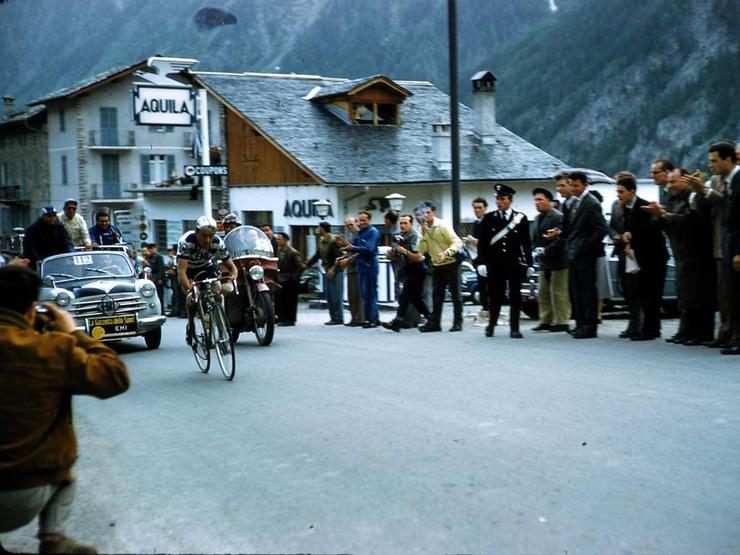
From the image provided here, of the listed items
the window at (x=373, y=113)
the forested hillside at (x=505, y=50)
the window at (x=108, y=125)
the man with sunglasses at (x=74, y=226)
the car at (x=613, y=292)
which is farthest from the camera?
the forested hillside at (x=505, y=50)

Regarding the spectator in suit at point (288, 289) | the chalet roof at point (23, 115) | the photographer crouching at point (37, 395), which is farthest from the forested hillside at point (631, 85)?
the photographer crouching at point (37, 395)

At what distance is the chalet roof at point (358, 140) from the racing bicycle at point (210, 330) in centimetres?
2401

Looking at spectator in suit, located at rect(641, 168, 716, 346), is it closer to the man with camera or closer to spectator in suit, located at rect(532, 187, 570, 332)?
spectator in suit, located at rect(532, 187, 570, 332)

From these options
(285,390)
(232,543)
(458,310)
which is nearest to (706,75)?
(458,310)

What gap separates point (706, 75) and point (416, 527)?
2840 inches

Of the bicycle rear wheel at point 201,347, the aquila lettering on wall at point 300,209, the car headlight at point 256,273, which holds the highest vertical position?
the aquila lettering on wall at point 300,209

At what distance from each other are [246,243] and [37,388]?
11484 millimetres

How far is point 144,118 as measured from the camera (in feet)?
96.7

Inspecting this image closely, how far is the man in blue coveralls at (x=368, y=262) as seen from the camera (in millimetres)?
17891

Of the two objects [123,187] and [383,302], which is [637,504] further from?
[123,187]

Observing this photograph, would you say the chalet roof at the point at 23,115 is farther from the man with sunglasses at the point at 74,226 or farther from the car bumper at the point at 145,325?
the car bumper at the point at 145,325

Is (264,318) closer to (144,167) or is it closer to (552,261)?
(552,261)

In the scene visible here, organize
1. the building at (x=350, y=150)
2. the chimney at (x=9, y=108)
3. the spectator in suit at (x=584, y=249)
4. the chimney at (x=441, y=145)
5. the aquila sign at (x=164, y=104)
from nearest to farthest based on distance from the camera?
the spectator in suit at (x=584, y=249)
the aquila sign at (x=164, y=104)
the building at (x=350, y=150)
the chimney at (x=441, y=145)
the chimney at (x=9, y=108)

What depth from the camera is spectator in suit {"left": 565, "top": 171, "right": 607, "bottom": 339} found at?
14.1m
